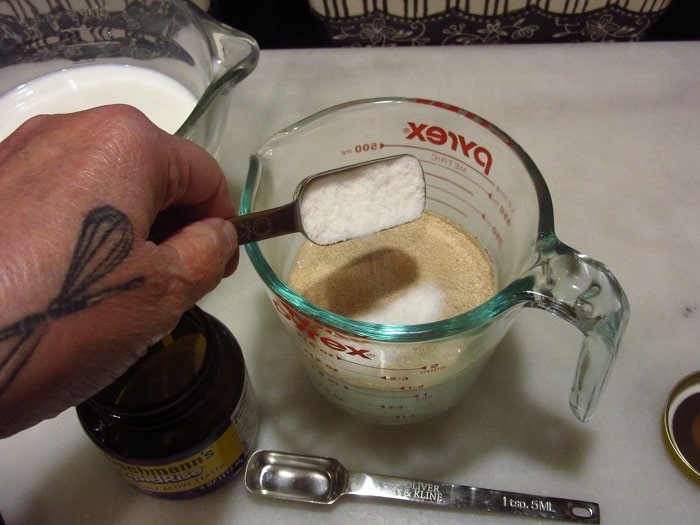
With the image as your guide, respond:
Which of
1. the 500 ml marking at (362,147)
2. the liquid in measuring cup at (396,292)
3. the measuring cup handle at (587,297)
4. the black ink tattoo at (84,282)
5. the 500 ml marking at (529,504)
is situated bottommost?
the 500 ml marking at (529,504)

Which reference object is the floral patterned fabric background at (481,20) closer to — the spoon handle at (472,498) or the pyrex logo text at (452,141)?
the pyrex logo text at (452,141)

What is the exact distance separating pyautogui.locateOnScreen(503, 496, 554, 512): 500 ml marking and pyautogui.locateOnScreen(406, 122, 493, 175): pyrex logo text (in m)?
0.33

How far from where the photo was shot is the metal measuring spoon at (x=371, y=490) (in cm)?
60

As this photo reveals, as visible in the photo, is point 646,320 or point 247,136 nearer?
point 646,320

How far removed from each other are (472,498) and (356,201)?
12.4 inches

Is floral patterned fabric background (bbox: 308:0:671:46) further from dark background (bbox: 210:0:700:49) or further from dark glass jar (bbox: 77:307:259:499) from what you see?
dark glass jar (bbox: 77:307:259:499)

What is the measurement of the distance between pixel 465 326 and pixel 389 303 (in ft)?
0.47

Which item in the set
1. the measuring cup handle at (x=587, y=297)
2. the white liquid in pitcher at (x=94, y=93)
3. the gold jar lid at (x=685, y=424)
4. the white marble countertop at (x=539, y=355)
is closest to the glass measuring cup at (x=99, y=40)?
the white liquid in pitcher at (x=94, y=93)

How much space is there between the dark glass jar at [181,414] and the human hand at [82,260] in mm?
114

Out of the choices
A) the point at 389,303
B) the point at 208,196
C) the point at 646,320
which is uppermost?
the point at 208,196

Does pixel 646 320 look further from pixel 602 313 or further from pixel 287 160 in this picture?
pixel 287 160

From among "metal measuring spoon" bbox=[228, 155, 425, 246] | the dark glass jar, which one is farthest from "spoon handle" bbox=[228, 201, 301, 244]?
the dark glass jar

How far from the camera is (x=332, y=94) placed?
97 centimetres

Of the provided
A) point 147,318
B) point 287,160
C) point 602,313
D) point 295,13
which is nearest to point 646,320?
point 602,313
